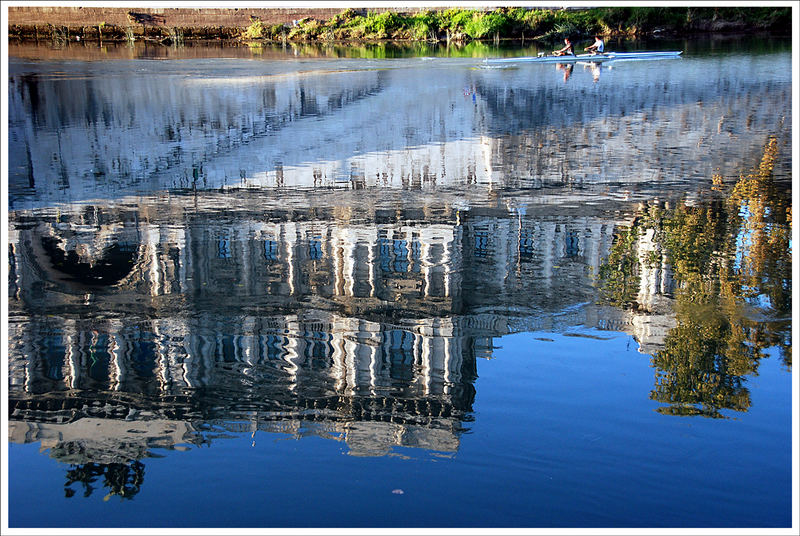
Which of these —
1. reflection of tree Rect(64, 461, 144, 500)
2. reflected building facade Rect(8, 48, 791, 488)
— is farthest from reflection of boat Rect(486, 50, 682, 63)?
reflection of tree Rect(64, 461, 144, 500)

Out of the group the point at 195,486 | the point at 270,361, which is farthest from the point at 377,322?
the point at 195,486

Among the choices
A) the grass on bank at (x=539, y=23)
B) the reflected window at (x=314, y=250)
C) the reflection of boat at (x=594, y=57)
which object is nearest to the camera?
the reflected window at (x=314, y=250)

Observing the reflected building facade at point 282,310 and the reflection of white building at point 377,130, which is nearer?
the reflected building facade at point 282,310

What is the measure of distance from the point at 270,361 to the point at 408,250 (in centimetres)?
493

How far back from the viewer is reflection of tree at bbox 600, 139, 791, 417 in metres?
9.05

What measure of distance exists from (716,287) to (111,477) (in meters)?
8.32

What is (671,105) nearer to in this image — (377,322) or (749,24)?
(377,322)

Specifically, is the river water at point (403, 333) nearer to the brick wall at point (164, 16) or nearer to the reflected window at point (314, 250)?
the reflected window at point (314, 250)

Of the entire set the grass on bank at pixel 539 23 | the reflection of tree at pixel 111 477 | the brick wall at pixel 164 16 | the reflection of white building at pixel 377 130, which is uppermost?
the brick wall at pixel 164 16

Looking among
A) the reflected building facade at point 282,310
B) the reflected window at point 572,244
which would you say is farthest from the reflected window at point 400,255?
the reflected window at point 572,244

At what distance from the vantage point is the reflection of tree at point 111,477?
287 inches

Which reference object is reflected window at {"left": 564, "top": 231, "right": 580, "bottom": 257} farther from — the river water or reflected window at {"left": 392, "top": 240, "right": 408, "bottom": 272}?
reflected window at {"left": 392, "top": 240, "right": 408, "bottom": 272}

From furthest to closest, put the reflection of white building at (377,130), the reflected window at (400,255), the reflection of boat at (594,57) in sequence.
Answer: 1. the reflection of boat at (594,57)
2. the reflection of white building at (377,130)
3. the reflected window at (400,255)

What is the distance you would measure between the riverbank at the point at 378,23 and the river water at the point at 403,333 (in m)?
59.4
